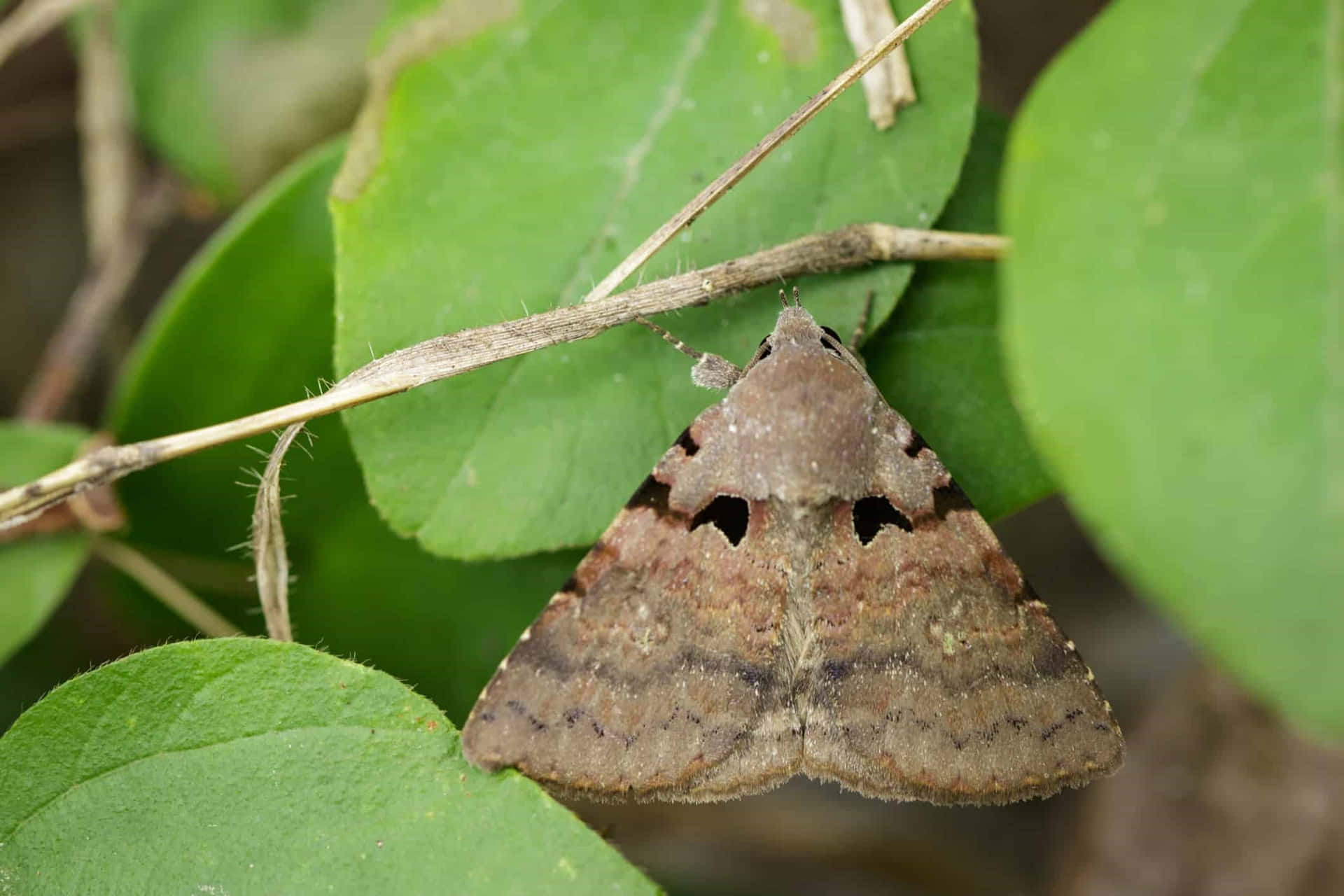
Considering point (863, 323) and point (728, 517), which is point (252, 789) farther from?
point (863, 323)

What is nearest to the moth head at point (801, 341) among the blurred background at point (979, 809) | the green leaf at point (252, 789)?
the green leaf at point (252, 789)

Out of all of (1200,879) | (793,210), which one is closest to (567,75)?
(793,210)

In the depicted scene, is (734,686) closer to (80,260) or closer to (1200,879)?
(1200,879)

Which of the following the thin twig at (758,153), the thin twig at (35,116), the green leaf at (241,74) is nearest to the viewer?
the thin twig at (758,153)

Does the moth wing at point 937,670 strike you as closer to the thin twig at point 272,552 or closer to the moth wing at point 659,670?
the moth wing at point 659,670

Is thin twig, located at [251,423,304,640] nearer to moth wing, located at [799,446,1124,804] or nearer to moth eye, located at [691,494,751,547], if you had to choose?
moth eye, located at [691,494,751,547]

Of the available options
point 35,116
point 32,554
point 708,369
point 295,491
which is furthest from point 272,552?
point 35,116
